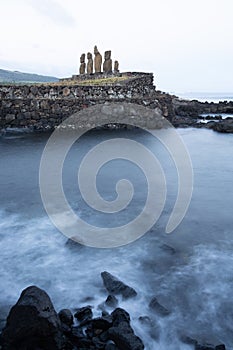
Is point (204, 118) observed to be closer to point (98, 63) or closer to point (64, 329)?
point (98, 63)

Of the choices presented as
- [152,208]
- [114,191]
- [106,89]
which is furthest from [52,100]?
[152,208]

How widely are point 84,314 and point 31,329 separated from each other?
94 centimetres

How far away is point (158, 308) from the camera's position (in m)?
5.12

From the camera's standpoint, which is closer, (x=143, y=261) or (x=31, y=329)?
(x=31, y=329)

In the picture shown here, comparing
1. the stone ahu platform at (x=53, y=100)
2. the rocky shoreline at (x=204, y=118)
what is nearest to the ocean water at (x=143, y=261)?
the stone ahu platform at (x=53, y=100)

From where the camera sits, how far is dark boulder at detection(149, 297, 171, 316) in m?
5.04

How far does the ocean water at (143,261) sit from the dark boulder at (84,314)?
172 millimetres

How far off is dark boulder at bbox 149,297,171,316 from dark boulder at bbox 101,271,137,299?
0.35 metres

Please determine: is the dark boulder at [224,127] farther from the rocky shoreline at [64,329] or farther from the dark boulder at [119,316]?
the dark boulder at [119,316]

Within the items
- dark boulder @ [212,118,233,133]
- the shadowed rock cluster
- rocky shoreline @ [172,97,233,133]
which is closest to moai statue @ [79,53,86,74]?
the shadowed rock cluster

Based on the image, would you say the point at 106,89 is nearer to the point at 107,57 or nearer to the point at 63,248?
the point at 107,57

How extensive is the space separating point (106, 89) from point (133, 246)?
1945 cm

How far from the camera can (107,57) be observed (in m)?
35.4

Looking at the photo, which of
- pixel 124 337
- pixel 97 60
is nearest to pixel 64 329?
pixel 124 337
